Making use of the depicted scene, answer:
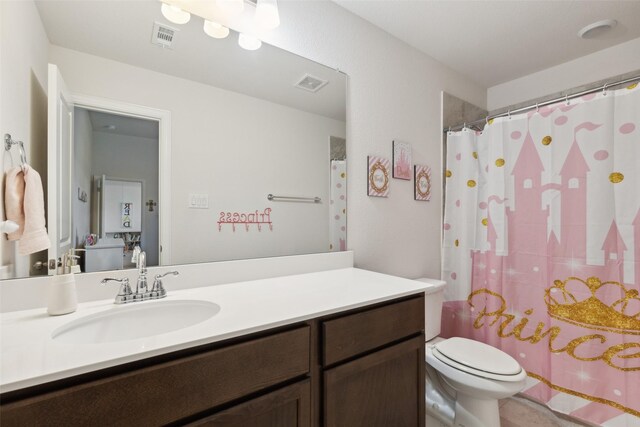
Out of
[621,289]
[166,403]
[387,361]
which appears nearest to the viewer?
[166,403]

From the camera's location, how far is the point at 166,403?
0.64 m

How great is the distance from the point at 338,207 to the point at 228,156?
0.66 m

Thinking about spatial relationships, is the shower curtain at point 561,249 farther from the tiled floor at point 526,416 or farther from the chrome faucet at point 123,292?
the chrome faucet at point 123,292

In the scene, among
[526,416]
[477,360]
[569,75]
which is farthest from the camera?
[569,75]

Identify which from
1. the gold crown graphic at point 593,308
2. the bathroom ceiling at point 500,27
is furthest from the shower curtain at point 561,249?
the bathroom ceiling at point 500,27

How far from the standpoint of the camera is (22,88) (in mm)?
898

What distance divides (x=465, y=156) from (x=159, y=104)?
6.54ft

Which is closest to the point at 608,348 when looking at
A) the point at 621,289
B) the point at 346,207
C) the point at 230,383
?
the point at 621,289

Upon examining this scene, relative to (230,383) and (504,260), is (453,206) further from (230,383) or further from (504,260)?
(230,383)

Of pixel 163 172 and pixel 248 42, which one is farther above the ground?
pixel 248 42

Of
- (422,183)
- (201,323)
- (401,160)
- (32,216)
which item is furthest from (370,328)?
(422,183)

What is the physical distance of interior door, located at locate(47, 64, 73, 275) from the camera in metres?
0.94

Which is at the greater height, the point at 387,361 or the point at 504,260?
the point at 504,260

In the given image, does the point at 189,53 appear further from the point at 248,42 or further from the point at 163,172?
the point at 163,172
